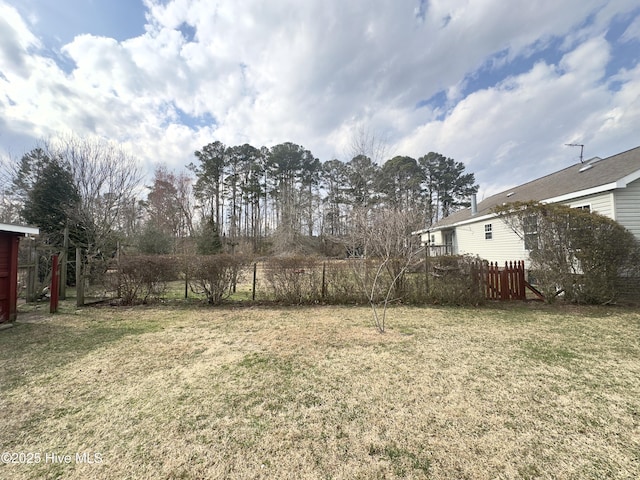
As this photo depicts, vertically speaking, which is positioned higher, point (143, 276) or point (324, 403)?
point (143, 276)

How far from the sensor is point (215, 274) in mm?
7008

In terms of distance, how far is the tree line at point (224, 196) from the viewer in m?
11.2

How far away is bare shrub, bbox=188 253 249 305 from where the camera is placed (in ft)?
22.8

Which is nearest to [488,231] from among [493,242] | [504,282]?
[493,242]

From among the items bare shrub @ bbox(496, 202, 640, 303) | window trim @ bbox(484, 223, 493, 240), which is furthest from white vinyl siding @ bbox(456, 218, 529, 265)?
bare shrub @ bbox(496, 202, 640, 303)

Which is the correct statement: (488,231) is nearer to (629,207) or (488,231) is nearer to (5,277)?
(629,207)

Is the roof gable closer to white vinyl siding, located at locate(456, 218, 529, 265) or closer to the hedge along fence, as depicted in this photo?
white vinyl siding, located at locate(456, 218, 529, 265)

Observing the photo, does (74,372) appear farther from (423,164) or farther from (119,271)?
(423,164)

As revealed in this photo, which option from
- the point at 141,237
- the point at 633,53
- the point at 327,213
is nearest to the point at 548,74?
the point at 633,53

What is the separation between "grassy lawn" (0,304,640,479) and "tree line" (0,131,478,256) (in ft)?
28.6

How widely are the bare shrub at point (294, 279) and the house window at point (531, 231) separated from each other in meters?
5.95

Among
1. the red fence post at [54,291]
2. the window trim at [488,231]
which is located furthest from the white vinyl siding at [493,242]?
the red fence post at [54,291]

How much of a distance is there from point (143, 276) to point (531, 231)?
1105cm

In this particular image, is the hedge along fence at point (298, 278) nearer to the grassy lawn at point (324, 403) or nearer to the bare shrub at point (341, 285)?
the bare shrub at point (341, 285)
